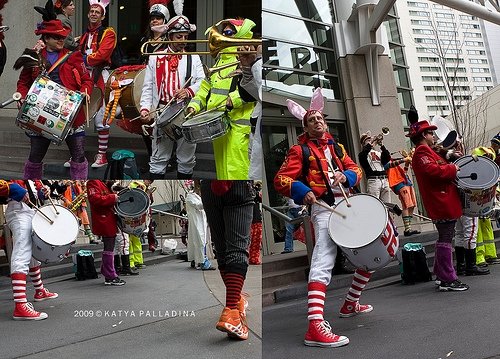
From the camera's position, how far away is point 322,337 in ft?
7.09

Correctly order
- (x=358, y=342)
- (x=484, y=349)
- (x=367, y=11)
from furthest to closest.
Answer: (x=367, y=11) < (x=358, y=342) < (x=484, y=349)

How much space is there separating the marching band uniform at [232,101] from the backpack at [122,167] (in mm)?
296

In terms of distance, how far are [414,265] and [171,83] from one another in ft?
4.03

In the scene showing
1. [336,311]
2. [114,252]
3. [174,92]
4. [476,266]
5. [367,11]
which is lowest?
[336,311]

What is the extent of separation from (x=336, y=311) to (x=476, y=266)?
63cm

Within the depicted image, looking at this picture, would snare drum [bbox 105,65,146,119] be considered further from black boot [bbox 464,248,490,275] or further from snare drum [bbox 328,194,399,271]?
black boot [bbox 464,248,490,275]

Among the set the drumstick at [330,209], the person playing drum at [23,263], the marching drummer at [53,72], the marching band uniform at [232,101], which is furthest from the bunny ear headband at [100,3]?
the drumstick at [330,209]

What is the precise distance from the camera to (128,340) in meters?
2.26

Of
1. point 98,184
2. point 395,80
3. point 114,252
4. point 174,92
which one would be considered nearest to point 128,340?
point 114,252

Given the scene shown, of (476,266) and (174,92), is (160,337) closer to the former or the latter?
(174,92)

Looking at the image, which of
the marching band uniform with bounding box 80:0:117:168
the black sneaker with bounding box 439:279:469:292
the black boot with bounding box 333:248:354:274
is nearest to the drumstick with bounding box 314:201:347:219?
the black boot with bounding box 333:248:354:274

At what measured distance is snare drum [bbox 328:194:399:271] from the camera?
2223 mm

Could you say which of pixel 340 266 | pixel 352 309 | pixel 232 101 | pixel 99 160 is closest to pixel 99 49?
pixel 99 160

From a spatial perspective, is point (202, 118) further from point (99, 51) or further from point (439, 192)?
point (439, 192)
